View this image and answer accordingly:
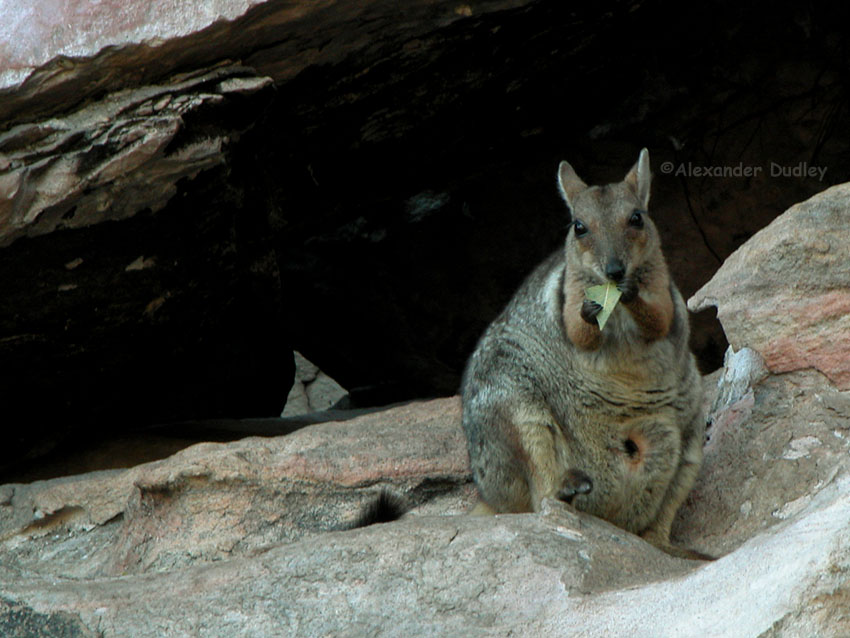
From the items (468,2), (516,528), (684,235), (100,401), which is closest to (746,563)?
(516,528)

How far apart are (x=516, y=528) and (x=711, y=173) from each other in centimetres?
576

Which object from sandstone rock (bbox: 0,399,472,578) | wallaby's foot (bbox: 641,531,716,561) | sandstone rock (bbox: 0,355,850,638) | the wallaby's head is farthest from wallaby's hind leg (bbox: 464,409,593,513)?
the wallaby's head

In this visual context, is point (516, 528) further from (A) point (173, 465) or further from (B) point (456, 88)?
(B) point (456, 88)

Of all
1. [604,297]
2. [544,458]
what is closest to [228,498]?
[544,458]

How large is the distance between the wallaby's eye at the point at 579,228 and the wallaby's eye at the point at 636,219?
26 centimetres

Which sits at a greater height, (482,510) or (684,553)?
(482,510)

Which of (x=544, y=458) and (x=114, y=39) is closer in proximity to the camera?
(x=544, y=458)

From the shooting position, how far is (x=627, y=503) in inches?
244

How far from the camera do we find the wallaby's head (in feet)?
20.2

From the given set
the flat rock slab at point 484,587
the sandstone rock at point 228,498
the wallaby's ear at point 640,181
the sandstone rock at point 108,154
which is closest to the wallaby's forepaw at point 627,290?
the wallaby's ear at point 640,181

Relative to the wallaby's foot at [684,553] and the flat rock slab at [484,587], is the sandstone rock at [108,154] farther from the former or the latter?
the wallaby's foot at [684,553]

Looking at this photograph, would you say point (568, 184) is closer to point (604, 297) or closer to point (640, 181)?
point (640, 181)

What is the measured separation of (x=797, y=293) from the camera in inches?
271

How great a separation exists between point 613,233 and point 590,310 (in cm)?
46
